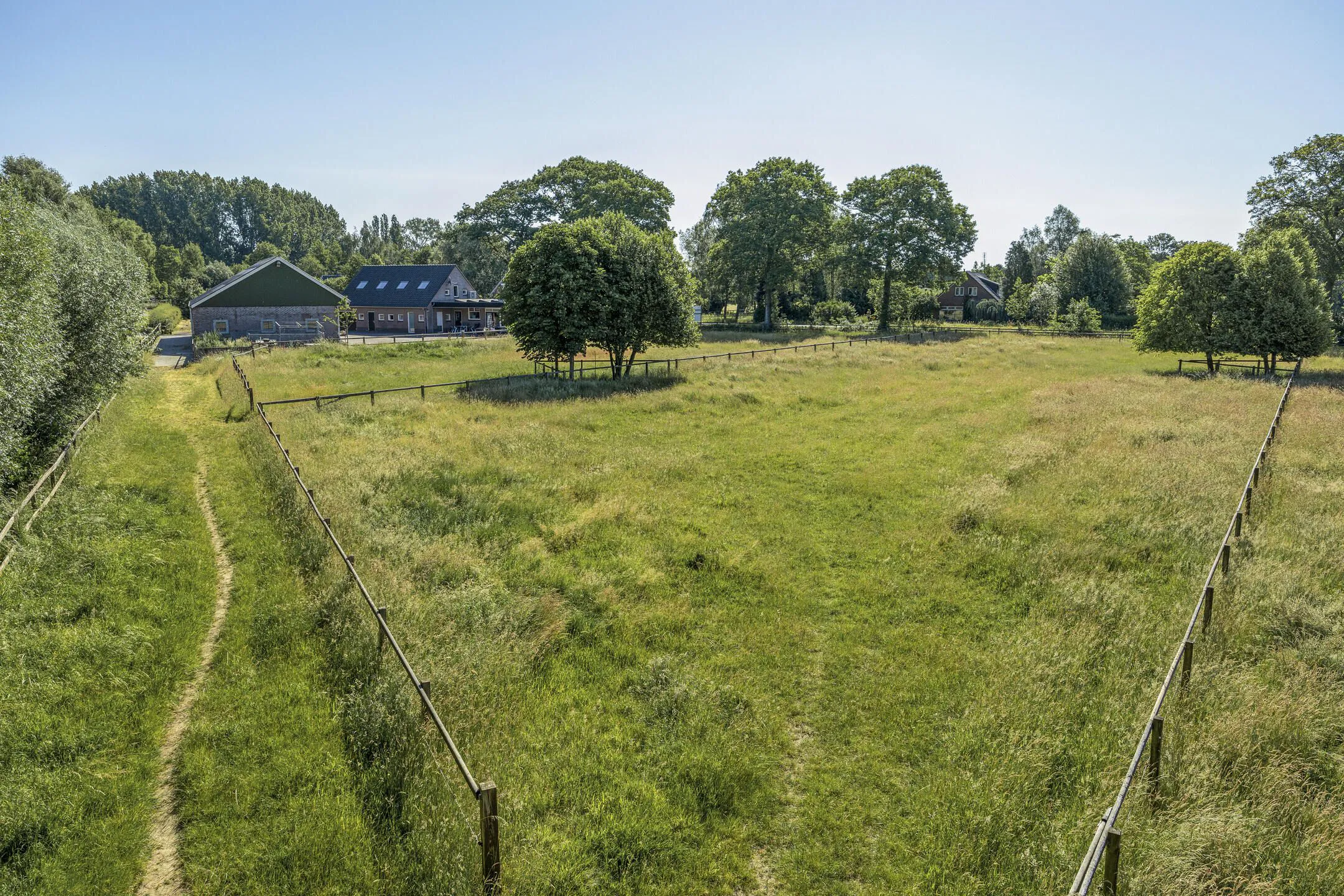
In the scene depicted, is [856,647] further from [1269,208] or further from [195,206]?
[195,206]

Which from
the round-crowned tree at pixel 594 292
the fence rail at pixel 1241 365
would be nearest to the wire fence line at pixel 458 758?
the round-crowned tree at pixel 594 292

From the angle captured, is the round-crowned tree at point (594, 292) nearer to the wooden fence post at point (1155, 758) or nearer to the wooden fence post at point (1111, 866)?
the wooden fence post at point (1155, 758)

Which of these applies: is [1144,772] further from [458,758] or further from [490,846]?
[458,758]

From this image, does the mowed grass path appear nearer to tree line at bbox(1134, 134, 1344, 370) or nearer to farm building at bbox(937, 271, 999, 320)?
tree line at bbox(1134, 134, 1344, 370)

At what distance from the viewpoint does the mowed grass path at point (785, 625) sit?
6688 mm

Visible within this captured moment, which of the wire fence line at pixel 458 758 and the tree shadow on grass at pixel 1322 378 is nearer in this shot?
the wire fence line at pixel 458 758

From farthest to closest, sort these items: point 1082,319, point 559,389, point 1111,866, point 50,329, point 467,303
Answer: point 467,303, point 1082,319, point 559,389, point 50,329, point 1111,866

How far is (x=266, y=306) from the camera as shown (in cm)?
5284

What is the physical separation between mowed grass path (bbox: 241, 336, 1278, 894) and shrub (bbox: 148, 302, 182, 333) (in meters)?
60.5

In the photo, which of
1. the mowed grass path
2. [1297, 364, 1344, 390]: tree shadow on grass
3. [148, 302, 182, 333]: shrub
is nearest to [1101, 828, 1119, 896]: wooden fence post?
the mowed grass path

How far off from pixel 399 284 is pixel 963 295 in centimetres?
7596

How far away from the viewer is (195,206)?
442ft

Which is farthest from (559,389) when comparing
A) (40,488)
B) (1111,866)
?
(1111,866)

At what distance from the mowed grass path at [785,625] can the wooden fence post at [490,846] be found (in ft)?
0.66
